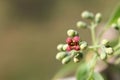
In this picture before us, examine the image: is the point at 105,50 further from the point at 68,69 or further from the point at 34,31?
the point at 34,31

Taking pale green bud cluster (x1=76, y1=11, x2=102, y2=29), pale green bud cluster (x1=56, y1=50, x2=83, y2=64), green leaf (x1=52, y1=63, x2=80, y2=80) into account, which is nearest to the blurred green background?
green leaf (x1=52, y1=63, x2=80, y2=80)

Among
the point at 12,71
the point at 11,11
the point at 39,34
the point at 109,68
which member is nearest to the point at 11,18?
the point at 11,11

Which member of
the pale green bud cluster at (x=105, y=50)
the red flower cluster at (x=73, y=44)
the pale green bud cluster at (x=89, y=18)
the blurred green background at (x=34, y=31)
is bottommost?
the pale green bud cluster at (x=105, y=50)

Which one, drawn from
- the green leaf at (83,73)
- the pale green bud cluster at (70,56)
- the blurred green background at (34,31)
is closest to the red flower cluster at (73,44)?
the pale green bud cluster at (70,56)

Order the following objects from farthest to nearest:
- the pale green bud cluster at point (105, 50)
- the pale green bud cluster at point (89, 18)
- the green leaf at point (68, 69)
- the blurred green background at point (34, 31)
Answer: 1. the blurred green background at point (34, 31)
2. the green leaf at point (68, 69)
3. the pale green bud cluster at point (89, 18)
4. the pale green bud cluster at point (105, 50)

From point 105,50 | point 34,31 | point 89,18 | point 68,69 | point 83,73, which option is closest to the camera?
point 105,50

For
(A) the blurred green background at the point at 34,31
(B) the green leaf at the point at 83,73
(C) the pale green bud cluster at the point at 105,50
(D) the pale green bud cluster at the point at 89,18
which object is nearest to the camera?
(C) the pale green bud cluster at the point at 105,50

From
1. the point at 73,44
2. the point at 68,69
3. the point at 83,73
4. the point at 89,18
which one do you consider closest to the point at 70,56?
the point at 73,44

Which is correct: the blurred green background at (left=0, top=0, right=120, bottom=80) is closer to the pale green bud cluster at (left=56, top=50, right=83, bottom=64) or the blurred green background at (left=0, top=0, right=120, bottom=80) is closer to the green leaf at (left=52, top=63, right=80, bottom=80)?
the green leaf at (left=52, top=63, right=80, bottom=80)

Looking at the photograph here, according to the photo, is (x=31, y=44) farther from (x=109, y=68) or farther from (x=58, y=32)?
(x=109, y=68)

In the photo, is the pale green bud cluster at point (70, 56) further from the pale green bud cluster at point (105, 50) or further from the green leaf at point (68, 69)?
the green leaf at point (68, 69)
